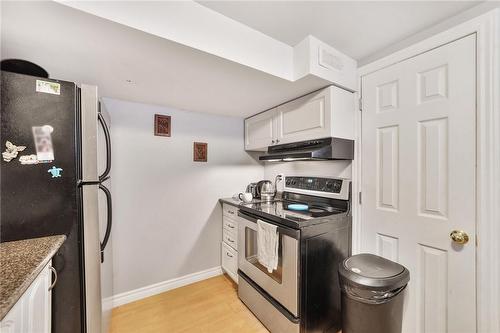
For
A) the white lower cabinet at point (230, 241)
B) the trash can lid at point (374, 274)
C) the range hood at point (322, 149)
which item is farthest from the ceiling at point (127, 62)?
the trash can lid at point (374, 274)

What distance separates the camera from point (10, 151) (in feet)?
3.07

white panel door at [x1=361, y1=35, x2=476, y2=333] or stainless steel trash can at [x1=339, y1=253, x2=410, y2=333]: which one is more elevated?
white panel door at [x1=361, y1=35, x2=476, y2=333]

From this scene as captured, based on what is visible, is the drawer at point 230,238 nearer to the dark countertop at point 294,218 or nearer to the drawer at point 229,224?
the drawer at point 229,224

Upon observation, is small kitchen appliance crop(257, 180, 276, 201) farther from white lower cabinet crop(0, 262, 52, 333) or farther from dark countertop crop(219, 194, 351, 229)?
white lower cabinet crop(0, 262, 52, 333)

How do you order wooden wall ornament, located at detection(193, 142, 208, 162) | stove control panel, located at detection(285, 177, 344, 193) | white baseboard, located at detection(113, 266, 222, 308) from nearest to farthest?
stove control panel, located at detection(285, 177, 344, 193)
white baseboard, located at detection(113, 266, 222, 308)
wooden wall ornament, located at detection(193, 142, 208, 162)

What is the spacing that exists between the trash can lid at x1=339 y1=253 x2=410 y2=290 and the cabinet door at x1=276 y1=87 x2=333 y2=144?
3.11ft

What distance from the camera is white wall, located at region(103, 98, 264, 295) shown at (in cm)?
197

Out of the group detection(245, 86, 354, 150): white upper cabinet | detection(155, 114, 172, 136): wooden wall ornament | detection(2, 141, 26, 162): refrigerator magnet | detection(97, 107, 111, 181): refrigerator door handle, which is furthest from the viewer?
detection(155, 114, 172, 136): wooden wall ornament

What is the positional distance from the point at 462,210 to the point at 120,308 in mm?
2811

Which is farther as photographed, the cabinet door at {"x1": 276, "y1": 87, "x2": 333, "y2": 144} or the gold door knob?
the cabinet door at {"x1": 276, "y1": 87, "x2": 333, "y2": 144}

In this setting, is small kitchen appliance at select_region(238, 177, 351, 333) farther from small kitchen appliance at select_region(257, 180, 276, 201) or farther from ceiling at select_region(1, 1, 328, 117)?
ceiling at select_region(1, 1, 328, 117)

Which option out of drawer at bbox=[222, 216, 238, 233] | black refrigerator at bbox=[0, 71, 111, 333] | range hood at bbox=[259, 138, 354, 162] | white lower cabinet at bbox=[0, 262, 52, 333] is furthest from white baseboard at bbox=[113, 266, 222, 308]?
range hood at bbox=[259, 138, 354, 162]

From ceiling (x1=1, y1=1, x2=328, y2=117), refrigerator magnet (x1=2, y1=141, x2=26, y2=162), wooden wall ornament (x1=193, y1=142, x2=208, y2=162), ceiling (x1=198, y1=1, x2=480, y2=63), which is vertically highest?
ceiling (x1=198, y1=1, x2=480, y2=63)

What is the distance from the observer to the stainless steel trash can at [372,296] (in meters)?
1.20
